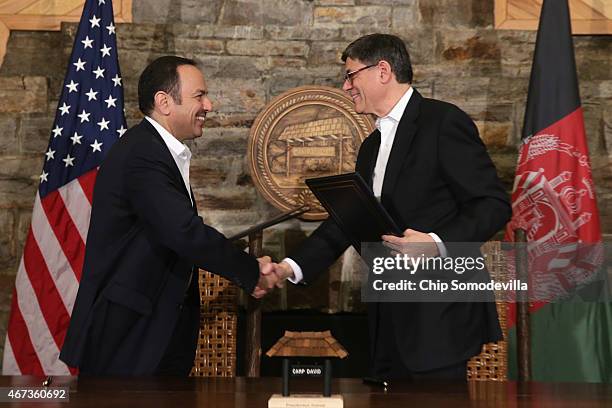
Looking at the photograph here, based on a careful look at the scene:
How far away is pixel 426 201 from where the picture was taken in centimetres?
277

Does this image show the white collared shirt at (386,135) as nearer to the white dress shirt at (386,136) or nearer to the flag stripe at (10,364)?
the white dress shirt at (386,136)

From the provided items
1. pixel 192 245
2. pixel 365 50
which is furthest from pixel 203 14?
pixel 192 245

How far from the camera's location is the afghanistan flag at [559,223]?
4020 millimetres

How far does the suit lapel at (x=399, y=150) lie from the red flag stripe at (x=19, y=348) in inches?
85.6

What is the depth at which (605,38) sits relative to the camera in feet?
15.2

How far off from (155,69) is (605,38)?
2578 mm

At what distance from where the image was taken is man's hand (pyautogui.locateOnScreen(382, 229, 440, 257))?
8.64 ft

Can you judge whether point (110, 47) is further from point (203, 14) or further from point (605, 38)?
point (605, 38)

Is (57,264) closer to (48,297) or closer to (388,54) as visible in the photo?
(48,297)

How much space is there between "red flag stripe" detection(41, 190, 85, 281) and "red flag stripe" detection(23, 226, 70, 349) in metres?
0.12

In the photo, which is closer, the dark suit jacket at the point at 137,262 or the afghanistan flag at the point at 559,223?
the dark suit jacket at the point at 137,262

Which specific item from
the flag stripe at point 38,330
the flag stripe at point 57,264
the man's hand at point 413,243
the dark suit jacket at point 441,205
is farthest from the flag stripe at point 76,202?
the man's hand at point 413,243

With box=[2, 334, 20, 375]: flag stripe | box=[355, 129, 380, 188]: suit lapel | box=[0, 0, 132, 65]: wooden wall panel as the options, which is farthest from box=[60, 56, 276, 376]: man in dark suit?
box=[0, 0, 132, 65]: wooden wall panel

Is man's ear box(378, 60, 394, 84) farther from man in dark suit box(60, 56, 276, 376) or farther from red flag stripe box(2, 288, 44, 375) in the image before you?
red flag stripe box(2, 288, 44, 375)
